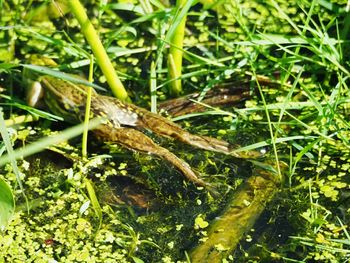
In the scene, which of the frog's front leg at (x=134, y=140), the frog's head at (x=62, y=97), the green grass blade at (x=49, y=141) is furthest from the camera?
the frog's head at (x=62, y=97)

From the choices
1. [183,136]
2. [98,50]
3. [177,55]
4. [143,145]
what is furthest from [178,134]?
[98,50]

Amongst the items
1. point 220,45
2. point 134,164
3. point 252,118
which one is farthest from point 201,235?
point 220,45

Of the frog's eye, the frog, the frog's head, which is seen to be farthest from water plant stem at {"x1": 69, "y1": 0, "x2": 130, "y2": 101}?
the frog's eye

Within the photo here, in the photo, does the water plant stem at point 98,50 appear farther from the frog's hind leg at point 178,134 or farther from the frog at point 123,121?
the frog's hind leg at point 178,134

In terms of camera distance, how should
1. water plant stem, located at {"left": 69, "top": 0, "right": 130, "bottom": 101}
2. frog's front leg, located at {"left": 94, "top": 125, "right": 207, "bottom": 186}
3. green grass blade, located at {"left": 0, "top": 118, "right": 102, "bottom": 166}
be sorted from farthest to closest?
frog's front leg, located at {"left": 94, "top": 125, "right": 207, "bottom": 186} → water plant stem, located at {"left": 69, "top": 0, "right": 130, "bottom": 101} → green grass blade, located at {"left": 0, "top": 118, "right": 102, "bottom": 166}

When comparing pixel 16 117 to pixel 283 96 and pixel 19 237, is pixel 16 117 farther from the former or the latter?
pixel 283 96

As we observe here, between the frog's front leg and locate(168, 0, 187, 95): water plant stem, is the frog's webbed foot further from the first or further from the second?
locate(168, 0, 187, 95): water plant stem

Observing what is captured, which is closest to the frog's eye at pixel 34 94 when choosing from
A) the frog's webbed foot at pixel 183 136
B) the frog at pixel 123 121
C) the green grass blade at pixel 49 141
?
the frog at pixel 123 121

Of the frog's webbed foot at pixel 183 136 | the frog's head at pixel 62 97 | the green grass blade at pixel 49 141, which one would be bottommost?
the frog's webbed foot at pixel 183 136

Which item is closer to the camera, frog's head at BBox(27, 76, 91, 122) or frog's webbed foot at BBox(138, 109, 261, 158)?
frog's webbed foot at BBox(138, 109, 261, 158)
